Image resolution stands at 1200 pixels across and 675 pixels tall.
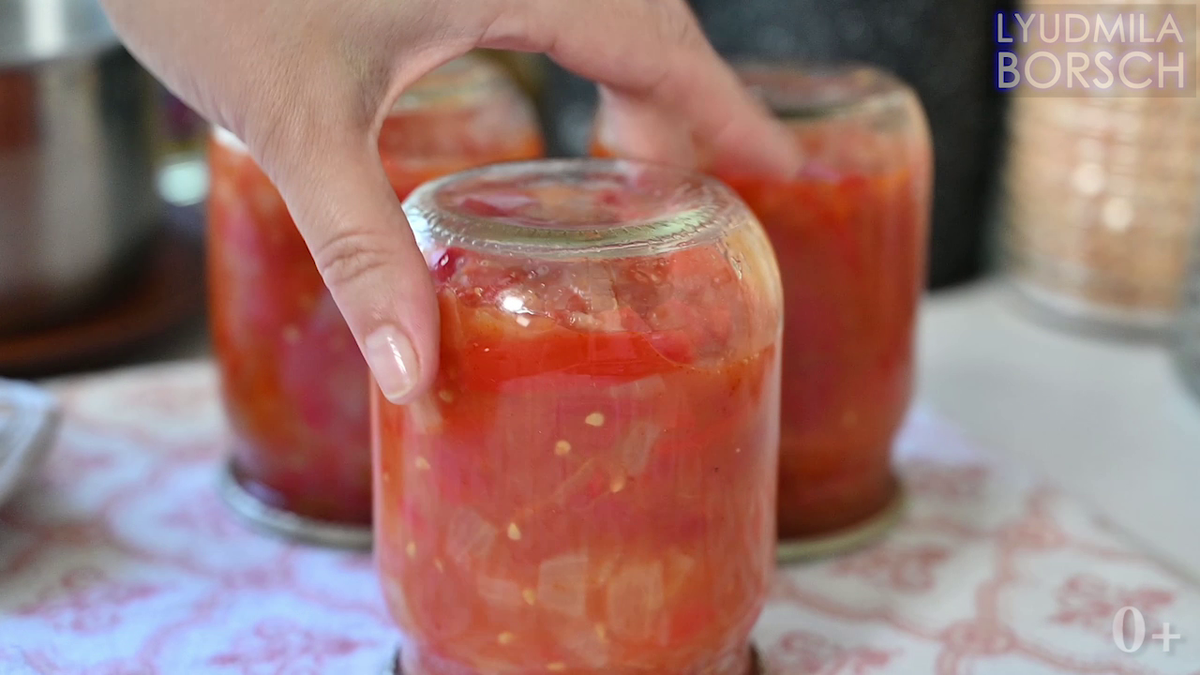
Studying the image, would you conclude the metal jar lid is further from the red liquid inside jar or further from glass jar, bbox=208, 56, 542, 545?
the red liquid inside jar

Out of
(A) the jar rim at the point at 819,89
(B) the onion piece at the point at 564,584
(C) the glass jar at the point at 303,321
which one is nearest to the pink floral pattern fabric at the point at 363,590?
(C) the glass jar at the point at 303,321

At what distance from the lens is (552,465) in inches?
19.1

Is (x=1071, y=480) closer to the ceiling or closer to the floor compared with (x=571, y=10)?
closer to the floor

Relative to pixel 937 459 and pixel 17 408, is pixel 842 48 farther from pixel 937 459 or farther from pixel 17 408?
pixel 17 408

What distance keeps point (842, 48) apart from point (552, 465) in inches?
21.7

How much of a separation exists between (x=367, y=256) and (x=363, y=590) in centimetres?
26

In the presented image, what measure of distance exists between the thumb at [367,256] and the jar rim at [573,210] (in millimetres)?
44

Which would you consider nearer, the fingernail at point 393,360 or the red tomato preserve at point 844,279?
the fingernail at point 393,360

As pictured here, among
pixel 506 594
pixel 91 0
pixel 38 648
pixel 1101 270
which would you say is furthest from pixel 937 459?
pixel 91 0

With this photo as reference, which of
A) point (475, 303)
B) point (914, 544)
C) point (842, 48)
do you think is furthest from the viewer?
point (842, 48)

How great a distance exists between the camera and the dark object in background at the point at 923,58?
923 millimetres

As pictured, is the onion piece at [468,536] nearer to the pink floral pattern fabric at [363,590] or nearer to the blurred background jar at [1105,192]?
the pink floral pattern fabric at [363,590]

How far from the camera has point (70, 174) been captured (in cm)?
85

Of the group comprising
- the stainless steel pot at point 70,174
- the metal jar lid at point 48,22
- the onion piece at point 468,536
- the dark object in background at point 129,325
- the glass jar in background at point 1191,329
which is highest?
the metal jar lid at point 48,22
